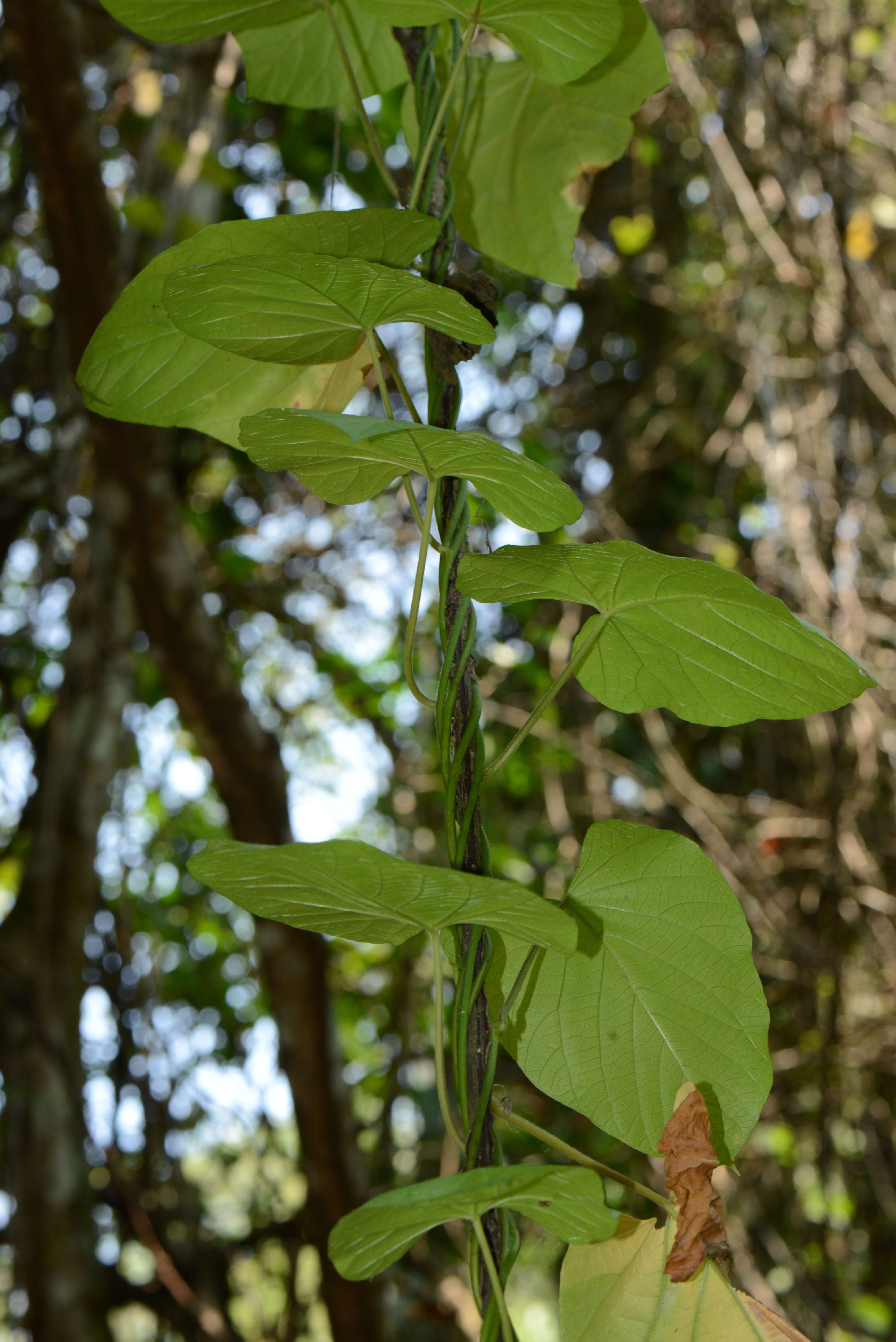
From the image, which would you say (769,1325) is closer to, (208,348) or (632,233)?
(208,348)

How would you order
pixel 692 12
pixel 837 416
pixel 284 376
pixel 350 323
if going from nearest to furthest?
pixel 350 323 < pixel 284 376 < pixel 837 416 < pixel 692 12

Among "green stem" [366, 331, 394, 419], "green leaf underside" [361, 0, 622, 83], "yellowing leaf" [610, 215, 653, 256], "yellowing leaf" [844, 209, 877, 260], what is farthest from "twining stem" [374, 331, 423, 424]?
"yellowing leaf" [610, 215, 653, 256]

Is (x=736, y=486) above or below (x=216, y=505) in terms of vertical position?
above

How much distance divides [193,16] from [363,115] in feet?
0.28

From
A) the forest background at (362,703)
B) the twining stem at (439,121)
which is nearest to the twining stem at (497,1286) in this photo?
the twining stem at (439,121)

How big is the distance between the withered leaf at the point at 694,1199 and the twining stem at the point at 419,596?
17cm

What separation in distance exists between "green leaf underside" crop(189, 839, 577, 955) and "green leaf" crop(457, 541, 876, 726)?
0.11 m

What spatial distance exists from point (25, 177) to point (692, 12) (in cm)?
135

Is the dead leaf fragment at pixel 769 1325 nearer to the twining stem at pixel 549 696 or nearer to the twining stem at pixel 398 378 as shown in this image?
the twining stem at pixel 549 696

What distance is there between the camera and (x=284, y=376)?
481mm

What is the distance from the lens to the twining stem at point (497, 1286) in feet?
0.94

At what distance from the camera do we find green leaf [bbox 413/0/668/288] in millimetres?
570

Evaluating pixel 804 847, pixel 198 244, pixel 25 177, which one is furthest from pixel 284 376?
pixel 804 847

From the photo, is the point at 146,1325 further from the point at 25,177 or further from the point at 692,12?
the point at 692,12
